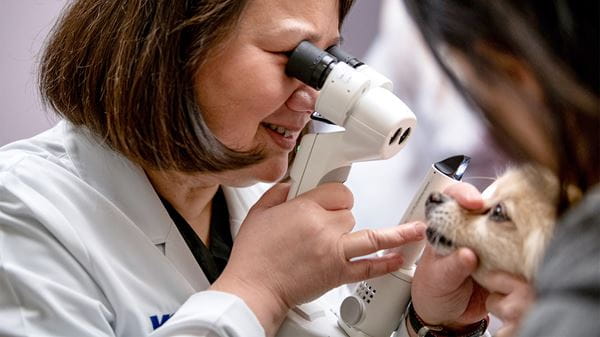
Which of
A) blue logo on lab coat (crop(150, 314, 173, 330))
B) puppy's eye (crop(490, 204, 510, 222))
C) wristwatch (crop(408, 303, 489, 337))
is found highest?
puppy's eye (crop(490, 204, 510, 222))

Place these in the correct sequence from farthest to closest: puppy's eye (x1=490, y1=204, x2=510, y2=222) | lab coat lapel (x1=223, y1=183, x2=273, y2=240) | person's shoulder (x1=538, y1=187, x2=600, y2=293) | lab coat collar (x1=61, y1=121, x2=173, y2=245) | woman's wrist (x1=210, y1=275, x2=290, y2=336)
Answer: lab coat lapel (x1=223, y1=183, x2=273, y2=240) < lab coat collar (x1=61, y1=121, x2=173, y2=245) < woman's wrist (x1=210, y1=275, x2=290, y2=336) < puppy's eye (x1=490, y1=204, x2=510, y2=222) < person's shoulder (x1=538, y1=187, x2=600, y2=293)

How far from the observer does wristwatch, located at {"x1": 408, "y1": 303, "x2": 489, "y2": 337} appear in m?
1.12

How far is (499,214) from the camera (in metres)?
0.97

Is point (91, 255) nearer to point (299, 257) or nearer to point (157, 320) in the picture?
point (157, 320)

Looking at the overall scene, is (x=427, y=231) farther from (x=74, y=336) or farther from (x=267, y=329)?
(x=74, y=336)

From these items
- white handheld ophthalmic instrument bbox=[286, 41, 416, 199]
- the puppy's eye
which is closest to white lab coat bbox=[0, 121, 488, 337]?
white handheld ophthalmic instrument bbox=[286, 41, 416, 199]

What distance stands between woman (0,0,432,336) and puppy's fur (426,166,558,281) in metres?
0.08

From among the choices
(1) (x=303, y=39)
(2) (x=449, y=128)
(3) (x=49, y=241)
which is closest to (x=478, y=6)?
(1) (x=303, y=39)

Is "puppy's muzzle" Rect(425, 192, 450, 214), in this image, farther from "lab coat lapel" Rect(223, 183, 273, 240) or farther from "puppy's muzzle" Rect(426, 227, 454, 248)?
"lab coat lapel" Rect(223, 183, 273, 240)

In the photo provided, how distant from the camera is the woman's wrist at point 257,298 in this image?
3.50ft

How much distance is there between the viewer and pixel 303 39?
1151 mm

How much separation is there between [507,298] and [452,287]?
12 cm

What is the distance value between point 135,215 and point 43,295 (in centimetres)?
22

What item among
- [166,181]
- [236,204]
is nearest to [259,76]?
[166,181]
